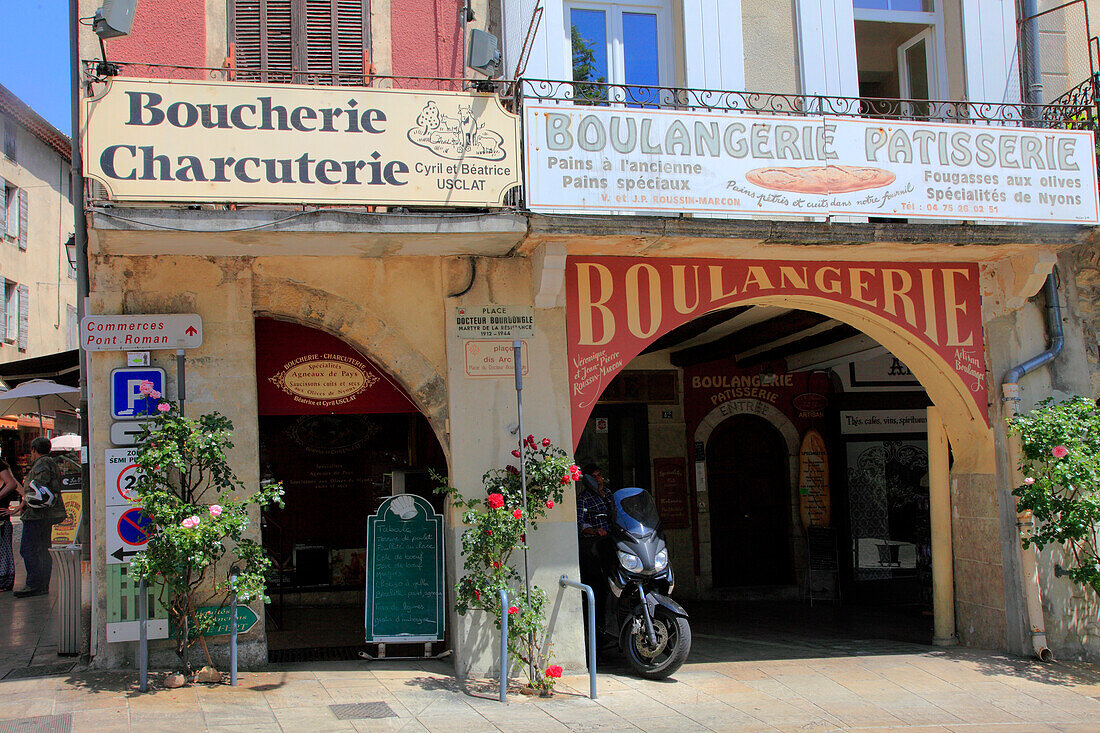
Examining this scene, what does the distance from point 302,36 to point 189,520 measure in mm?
4246

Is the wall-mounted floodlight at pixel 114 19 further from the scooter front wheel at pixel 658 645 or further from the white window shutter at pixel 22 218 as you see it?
the white window shutter at pixel 22 218

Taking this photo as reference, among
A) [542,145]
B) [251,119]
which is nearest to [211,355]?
[251,119]

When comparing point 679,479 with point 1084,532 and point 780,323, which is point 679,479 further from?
point 1084,532

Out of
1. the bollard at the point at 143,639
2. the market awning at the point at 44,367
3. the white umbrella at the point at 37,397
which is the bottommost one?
the bollard at the point at 143,639

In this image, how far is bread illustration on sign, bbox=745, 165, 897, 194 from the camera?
7.62 metres

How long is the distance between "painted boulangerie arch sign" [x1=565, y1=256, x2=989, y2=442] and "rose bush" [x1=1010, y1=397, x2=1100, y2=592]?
0.75 m

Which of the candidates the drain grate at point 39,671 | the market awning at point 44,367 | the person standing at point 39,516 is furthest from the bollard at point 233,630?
the person standing at point 39,516

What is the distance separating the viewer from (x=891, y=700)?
706 centimetres

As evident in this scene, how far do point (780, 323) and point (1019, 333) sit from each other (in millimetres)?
2724

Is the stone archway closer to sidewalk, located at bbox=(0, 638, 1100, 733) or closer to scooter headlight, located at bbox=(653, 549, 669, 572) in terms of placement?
scooter headlight, located at bbox=(653, 549, 669, 572)

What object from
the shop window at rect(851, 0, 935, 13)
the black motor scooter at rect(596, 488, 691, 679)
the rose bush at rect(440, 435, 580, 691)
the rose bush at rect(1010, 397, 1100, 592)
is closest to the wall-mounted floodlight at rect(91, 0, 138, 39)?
the rose bush at rect(440, 435, 580, 691)

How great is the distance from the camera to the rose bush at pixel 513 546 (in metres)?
6.92

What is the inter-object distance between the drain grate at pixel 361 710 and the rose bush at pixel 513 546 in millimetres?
905

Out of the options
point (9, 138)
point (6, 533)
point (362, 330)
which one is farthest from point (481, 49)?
point (9, 138)
